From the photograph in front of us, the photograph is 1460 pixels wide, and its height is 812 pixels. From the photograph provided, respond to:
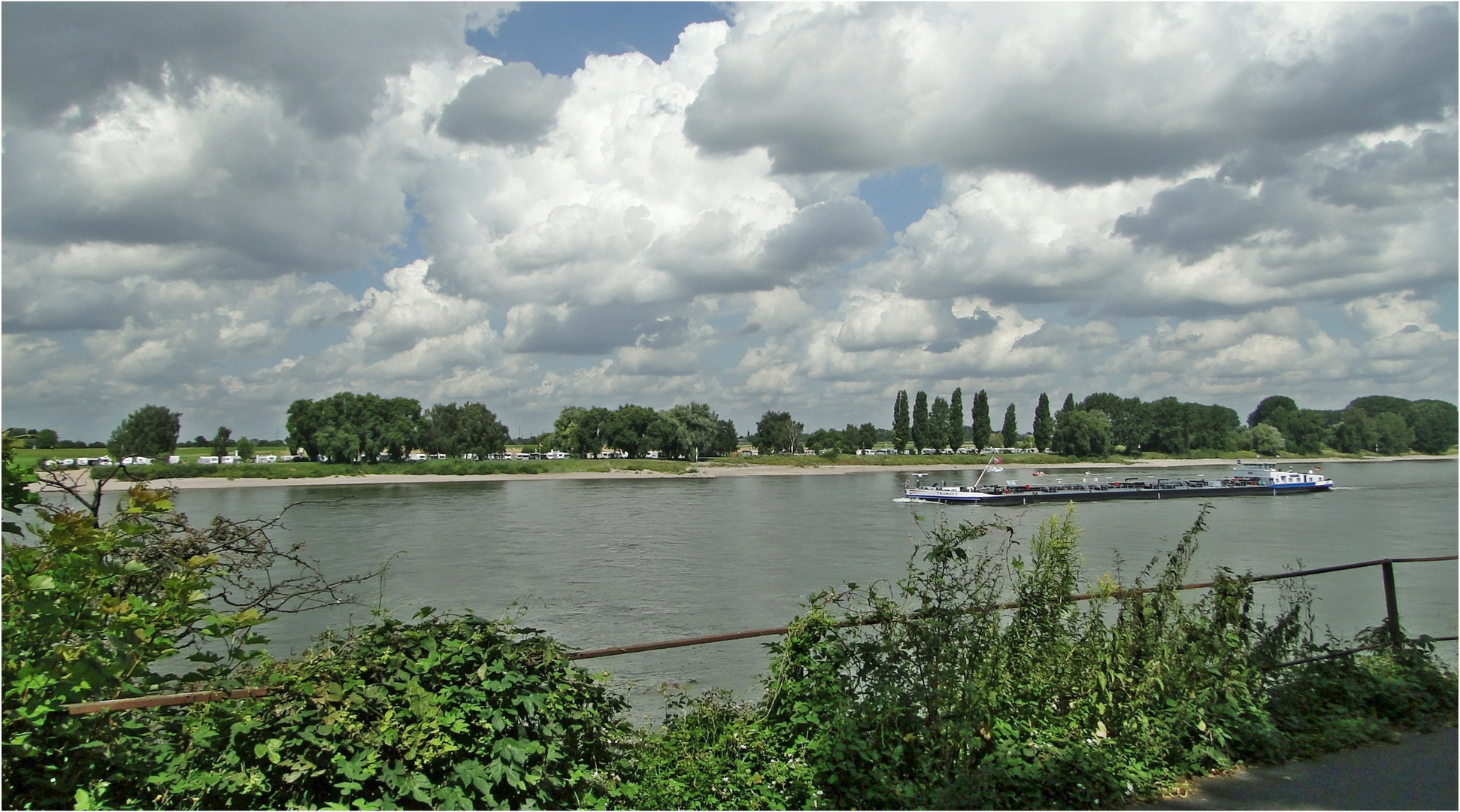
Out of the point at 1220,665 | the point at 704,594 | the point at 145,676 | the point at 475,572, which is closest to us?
the point at 145,676

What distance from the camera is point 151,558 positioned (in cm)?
473

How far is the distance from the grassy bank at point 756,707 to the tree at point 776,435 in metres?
126

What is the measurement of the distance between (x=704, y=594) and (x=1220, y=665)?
19.6 meters

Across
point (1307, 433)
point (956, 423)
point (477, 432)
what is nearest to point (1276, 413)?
point (1307, 433)

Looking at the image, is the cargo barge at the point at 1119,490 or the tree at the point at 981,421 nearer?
the cargo barge at the point at 1119,490

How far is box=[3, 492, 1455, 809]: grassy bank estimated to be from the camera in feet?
11.9

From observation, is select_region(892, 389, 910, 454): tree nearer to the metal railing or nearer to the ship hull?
the ship hull

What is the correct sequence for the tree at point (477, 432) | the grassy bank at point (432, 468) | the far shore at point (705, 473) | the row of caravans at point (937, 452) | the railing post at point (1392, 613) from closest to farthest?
the railing post at point (1392, 613) < the far shore at point (705, 473) < the grassy bank at point (432, 468) < the tree at point (477, 432) < the row of caravans at point (937, 452)

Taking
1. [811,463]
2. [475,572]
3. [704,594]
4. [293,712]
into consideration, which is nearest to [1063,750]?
[293,712]

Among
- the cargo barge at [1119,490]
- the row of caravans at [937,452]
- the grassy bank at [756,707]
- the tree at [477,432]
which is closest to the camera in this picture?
the grassy bank at [756,707]

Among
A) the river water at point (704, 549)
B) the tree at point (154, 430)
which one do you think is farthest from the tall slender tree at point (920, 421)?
the tree at point (154, 430)

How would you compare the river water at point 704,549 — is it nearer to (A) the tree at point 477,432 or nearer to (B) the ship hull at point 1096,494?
(B) the ship hull at point 1096,494

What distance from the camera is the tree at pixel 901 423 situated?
121 metres

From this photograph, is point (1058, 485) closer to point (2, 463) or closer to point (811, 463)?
point (811, 463)
